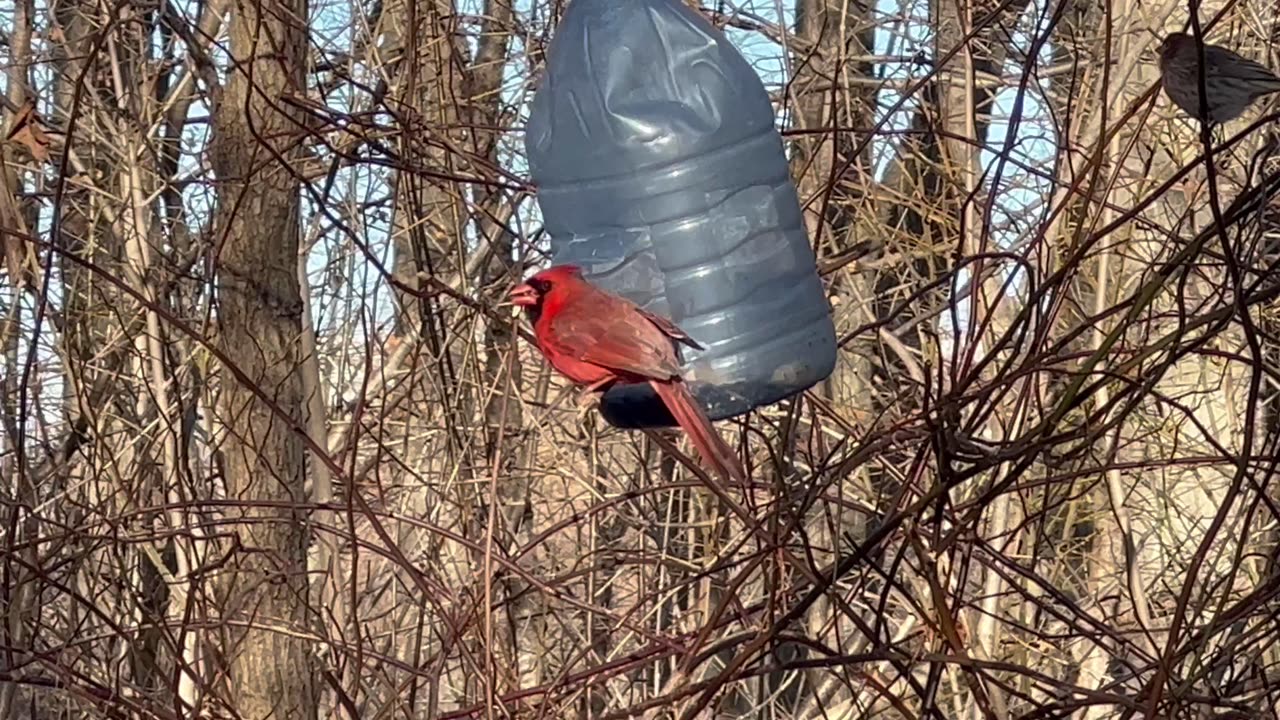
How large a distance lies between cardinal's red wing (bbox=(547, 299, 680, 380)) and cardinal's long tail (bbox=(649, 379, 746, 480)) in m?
0.03

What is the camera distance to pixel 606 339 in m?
2.97

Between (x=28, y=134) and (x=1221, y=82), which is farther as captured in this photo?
(x=28, y=134)

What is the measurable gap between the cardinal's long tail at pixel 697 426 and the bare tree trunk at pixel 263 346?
5.87 ft

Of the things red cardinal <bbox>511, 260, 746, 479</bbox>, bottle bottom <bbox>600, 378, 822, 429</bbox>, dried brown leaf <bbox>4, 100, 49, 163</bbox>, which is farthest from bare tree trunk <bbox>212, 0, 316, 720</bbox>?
red cardinal <bbox>511, 260, 746, 479</bbox>

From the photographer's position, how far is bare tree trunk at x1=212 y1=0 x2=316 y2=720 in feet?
14.7

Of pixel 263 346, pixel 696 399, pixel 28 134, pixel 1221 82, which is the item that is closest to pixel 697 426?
pixel 696 399

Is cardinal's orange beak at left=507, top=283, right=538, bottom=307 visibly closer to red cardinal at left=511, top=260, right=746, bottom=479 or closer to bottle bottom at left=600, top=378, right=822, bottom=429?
red cardinal at left=511, top=260, right=746, bottom=479

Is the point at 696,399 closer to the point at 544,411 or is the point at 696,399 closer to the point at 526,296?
the point at 526,296

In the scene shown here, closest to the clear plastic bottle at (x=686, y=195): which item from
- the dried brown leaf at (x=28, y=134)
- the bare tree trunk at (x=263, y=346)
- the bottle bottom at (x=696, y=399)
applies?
the bottle bottom at (x=696, y=399)

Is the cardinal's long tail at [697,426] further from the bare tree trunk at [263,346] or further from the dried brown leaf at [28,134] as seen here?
the dried brown leaf at [28,134]

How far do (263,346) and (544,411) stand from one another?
1254mm

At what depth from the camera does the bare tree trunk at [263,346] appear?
14.7 feet

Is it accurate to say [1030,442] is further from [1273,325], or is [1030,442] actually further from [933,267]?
[1273,325]

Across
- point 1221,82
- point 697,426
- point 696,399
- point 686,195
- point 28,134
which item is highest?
point 28,134
